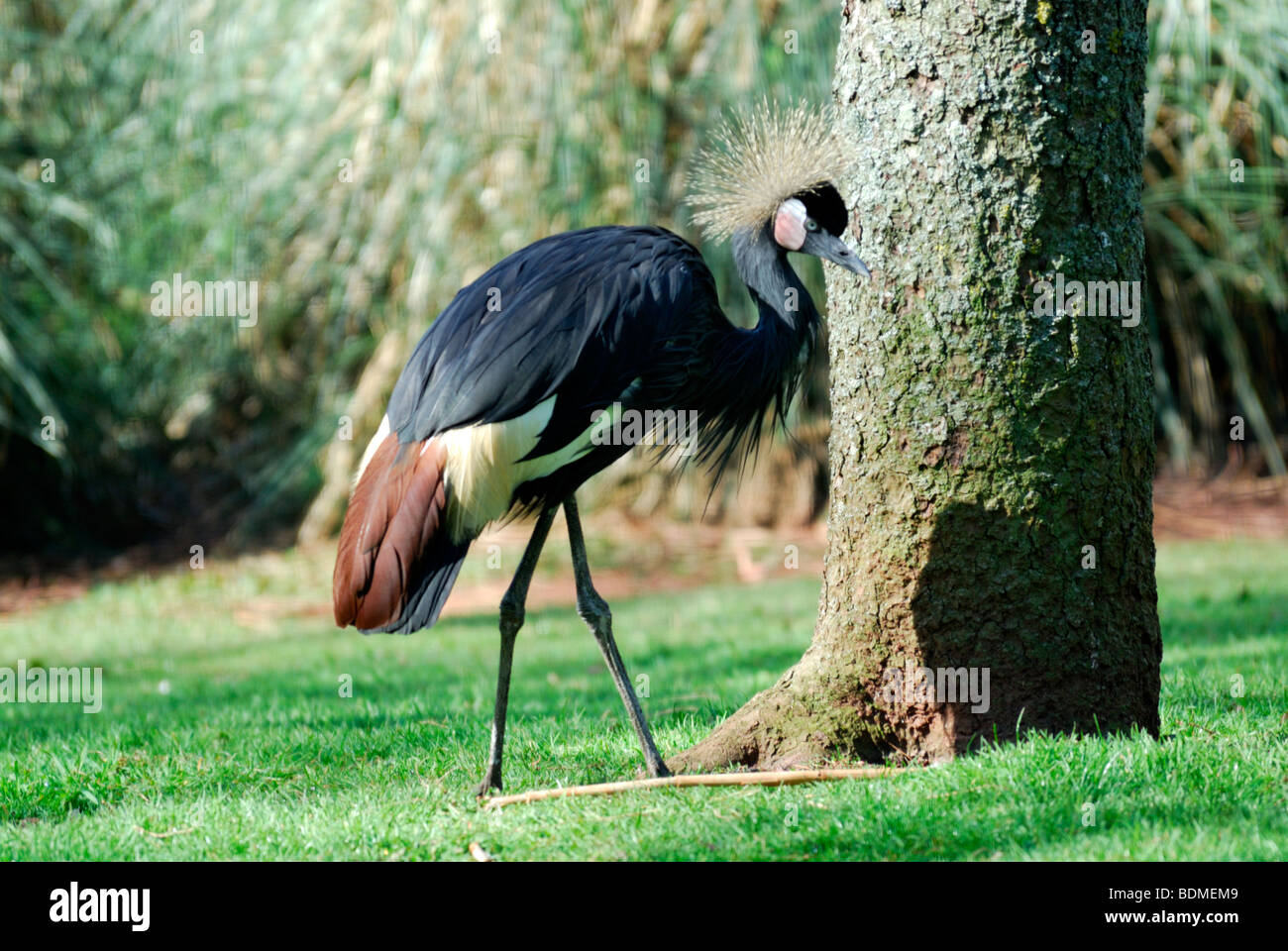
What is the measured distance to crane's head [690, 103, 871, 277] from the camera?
4773 millimetres

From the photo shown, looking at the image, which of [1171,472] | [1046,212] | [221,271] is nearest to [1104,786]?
[1046,212]

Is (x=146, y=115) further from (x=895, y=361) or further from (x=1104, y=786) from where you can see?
(x=1104, y=786)

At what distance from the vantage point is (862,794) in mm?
4234

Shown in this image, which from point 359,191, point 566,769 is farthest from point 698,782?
point 359,191

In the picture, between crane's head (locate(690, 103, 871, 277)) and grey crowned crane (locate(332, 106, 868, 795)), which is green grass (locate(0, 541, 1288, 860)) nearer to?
grey crowned crane (locate(332, 106, 868, 795))

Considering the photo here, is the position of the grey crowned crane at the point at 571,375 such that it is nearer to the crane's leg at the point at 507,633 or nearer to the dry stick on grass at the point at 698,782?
the crane's leg at the point at 507,633

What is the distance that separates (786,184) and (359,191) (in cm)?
835

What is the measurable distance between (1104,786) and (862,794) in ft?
2.38

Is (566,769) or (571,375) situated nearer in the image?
(571,375)

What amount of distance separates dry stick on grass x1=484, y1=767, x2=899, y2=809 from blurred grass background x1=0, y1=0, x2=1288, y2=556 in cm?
713

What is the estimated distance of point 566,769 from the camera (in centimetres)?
489

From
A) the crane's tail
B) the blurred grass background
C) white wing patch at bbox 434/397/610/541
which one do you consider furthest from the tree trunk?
the blurred grass background

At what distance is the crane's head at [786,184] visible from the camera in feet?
15.7

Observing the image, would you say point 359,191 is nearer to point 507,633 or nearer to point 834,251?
point 507,633
